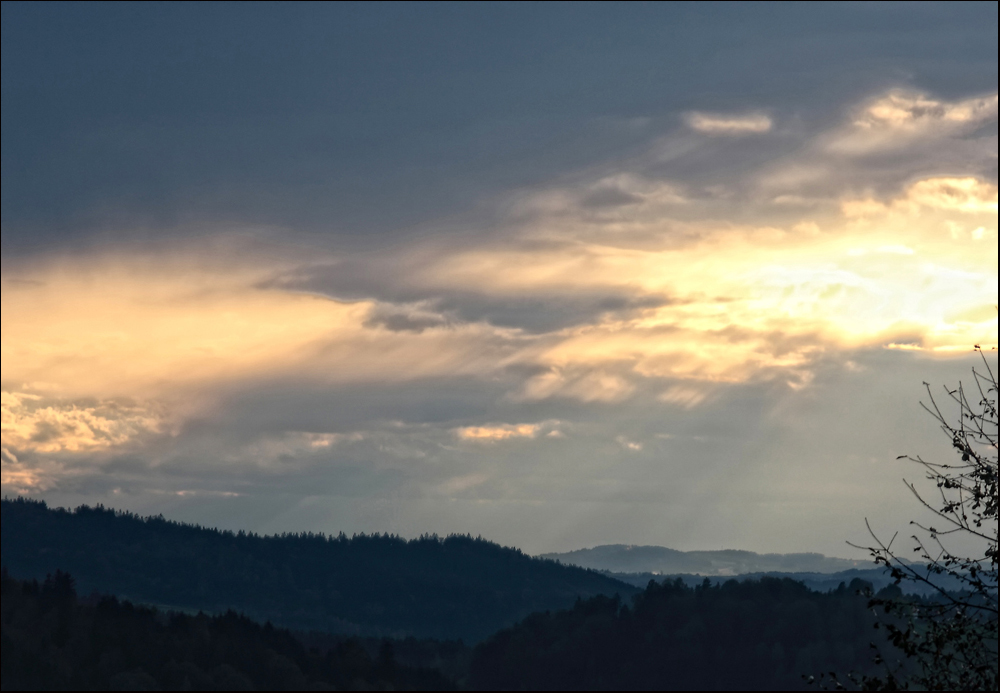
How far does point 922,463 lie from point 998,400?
2.98 metres

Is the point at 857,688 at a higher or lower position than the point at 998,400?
lower

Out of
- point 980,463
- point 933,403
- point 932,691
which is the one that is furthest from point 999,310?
point 932,691

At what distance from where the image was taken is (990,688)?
29094 mm

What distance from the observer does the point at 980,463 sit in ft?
99.5

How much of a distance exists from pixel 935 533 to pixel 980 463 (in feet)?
8.95

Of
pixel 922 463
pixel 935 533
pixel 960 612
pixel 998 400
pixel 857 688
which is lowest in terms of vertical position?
pixel 857 688

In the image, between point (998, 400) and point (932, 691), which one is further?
point (998, 400)

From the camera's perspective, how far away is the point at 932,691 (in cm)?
2838

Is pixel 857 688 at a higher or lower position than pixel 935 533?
lower

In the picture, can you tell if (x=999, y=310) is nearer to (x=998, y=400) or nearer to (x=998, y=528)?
(x=998, y=400)

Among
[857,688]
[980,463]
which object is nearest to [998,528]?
[980,463]

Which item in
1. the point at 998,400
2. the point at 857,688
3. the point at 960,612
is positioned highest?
the point at 998,400

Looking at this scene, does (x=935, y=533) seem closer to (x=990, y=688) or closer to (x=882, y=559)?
(x=882, y=559)

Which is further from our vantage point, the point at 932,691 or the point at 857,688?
the point at 857,688
